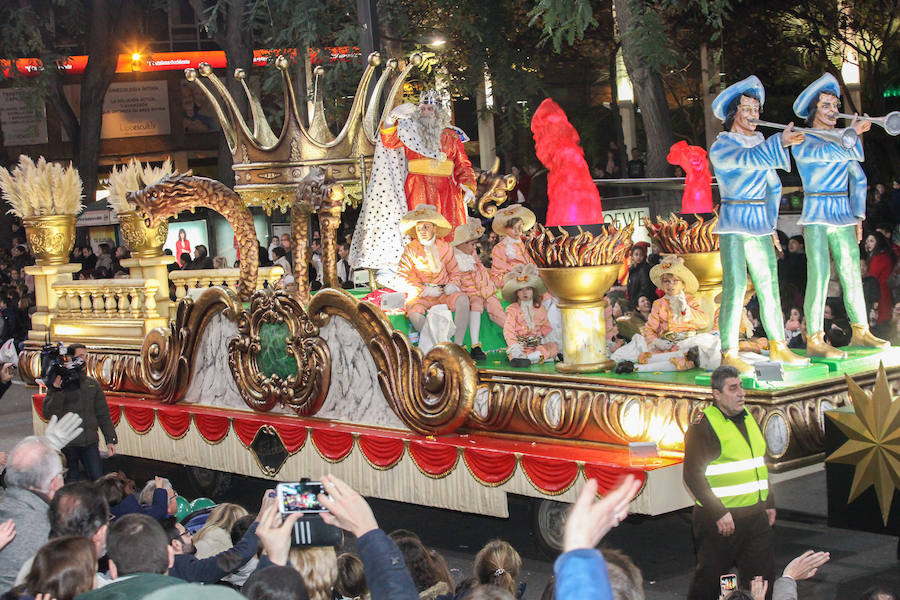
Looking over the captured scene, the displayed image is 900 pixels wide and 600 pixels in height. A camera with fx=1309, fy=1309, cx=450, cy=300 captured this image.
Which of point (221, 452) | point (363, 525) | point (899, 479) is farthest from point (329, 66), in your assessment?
point (363, 525)

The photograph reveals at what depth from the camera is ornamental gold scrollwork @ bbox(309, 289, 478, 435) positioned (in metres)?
8.00

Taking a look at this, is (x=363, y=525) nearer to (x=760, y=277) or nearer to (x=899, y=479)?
(x=899, y=479)

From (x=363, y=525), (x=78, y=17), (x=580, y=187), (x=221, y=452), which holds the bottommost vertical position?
(x=221, y=452)

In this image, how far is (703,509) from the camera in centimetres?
605

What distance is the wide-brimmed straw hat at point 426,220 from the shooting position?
865cm

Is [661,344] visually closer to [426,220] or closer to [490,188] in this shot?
[426,220]

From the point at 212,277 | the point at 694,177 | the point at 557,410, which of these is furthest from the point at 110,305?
the point at 694,177

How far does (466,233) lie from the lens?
8.93 m

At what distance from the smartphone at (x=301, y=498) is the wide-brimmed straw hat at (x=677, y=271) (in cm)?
439

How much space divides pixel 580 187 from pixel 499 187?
6.54 ft

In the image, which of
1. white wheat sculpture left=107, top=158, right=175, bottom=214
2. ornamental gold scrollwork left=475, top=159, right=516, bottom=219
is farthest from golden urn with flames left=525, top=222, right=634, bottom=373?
white wheat sculpture left=107, top=158, right=175, bottom=214

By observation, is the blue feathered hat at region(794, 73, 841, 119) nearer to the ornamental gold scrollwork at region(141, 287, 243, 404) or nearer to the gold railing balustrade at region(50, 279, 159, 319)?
the ornamental gold scrollwork at region(141, 287, 243, 404)

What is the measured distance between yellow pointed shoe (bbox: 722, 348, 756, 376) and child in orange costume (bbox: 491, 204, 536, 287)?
2.20 m

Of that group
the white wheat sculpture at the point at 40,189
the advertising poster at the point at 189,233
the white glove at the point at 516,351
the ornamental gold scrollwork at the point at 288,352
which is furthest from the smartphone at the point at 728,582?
the advertising poster at the point at 189,233
